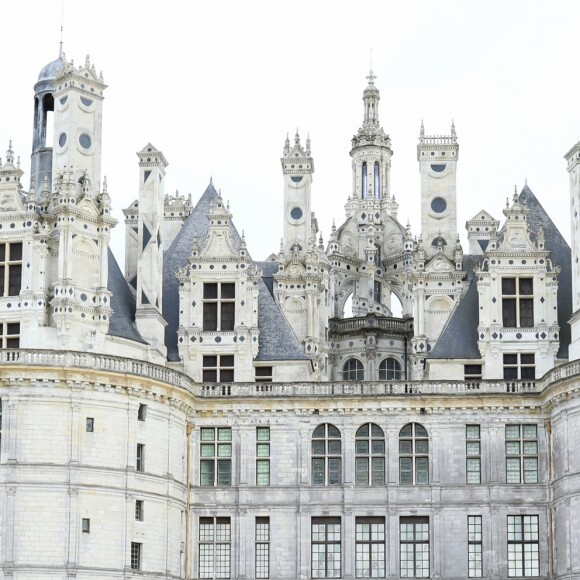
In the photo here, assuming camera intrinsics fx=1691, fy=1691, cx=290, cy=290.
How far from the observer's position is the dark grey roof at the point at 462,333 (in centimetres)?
6506

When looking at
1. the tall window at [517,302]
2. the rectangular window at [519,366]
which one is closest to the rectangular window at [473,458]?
the rectangular window at [519,366]

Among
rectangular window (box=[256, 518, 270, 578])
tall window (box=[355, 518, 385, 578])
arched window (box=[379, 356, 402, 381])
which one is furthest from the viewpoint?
arched window (box=[379, 356, 402, 381])

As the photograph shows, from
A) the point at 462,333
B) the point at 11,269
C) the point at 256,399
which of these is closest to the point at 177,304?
the point at 256,399

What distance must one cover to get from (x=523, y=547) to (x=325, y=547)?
7.32 m

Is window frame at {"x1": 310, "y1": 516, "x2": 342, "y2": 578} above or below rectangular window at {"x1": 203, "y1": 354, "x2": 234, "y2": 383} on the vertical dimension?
below

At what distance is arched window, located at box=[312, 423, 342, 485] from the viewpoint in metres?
63.7

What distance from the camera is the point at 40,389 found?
5866 centimetres

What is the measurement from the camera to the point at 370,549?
62.9 meters

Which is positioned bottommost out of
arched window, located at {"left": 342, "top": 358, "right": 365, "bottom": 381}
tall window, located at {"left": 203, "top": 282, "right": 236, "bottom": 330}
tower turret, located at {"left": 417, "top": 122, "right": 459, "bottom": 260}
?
arched window, located at {"left": 342, "top": 358, "right": 365, "bottom": 381}

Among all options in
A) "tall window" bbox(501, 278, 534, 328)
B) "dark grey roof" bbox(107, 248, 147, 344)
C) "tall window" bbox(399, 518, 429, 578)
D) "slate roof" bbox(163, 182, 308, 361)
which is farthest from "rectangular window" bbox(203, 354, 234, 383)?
"tall window" bbox(501, 278, 534, 328)

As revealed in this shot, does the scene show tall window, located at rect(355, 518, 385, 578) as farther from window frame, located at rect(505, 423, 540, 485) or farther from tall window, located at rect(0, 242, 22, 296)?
tall window, located at rect(0, 242, 22, 296)

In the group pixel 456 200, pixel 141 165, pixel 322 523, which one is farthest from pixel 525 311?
pixel 141 165

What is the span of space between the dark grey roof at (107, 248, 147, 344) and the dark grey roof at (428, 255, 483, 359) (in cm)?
1155

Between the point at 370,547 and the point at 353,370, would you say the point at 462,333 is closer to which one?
the point at 370,547
